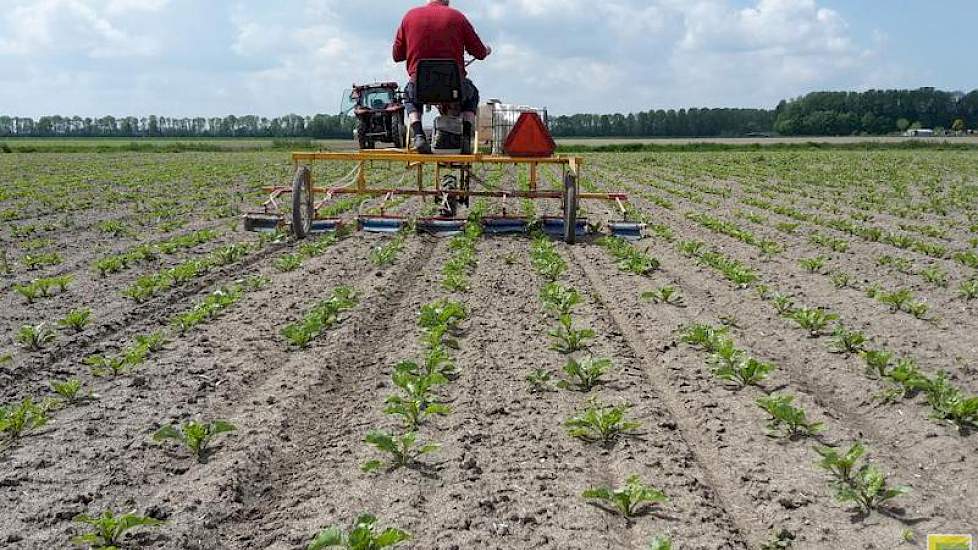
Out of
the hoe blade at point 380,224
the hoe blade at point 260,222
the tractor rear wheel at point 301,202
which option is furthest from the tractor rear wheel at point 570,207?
the hoe blade at point 260,222

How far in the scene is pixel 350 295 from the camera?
8023mm

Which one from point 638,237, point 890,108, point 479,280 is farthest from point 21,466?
point 890,108

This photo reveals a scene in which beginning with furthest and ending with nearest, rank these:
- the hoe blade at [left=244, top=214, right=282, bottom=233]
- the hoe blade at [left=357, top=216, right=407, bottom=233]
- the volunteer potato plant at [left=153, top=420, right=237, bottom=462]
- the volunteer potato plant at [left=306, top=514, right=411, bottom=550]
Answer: the hoe blade at [left=244, top=214, right=282, bottom=233]
the hoe blade at [left=357, top=216, right=407, bottom=233]
the volunteer potato plant at [left=153, top=420, right=237, bottom=462]
the volunteer potato plant at [left=306, top=514, right=411, bottom=550]

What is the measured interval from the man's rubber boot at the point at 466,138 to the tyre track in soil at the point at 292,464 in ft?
17.5

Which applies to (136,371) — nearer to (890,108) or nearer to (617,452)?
(617,452)

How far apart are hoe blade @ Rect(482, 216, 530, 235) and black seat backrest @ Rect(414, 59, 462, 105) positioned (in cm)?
211

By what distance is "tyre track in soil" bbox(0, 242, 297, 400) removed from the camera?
18.6 ft

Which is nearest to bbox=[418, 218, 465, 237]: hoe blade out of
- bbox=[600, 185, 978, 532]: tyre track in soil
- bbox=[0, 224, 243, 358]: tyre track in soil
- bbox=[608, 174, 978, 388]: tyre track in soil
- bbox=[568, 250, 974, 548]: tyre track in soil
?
bbox=[0, 224, 243, 358]: tyre track in soil

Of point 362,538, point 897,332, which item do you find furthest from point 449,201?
point 362,538

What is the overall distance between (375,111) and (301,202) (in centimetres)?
259

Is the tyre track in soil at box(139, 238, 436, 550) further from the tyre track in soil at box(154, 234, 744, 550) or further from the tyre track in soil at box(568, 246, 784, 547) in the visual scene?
the tyre track in soil at box(568, 246, 784, 547)

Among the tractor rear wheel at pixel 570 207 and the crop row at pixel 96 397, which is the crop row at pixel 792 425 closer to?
the crop row at pixel 96 397

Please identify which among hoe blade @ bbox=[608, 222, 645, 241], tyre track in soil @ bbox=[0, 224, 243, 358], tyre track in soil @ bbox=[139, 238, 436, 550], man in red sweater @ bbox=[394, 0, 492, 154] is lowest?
tyre track in soil @ bbox=[139, 238, 436, 550]

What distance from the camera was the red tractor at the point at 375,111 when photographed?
13.6 m
